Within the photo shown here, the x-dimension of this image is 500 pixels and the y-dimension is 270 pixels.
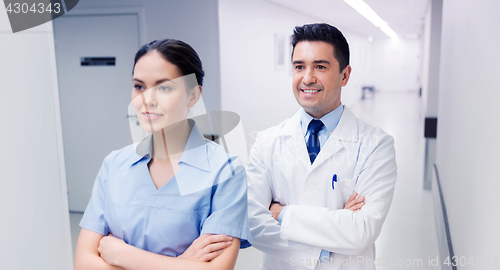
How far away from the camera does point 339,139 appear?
133cm

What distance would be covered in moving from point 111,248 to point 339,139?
0.79 metres

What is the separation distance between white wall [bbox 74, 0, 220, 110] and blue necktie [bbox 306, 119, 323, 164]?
6.13 feet

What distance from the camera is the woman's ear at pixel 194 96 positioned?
1.03 meters

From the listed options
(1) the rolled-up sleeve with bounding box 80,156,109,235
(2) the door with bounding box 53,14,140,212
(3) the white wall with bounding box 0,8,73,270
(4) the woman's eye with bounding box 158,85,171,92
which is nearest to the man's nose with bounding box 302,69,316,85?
(4) the woman's eye with bounding box 158,85,171,92

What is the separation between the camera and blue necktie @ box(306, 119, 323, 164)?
136 cm

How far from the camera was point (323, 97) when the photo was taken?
1.21 metres

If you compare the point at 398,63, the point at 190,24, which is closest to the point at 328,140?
the point at 190,24

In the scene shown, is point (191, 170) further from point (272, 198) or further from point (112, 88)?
point (112, 88)

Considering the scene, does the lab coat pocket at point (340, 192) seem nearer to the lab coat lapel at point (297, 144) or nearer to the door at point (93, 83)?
the lab coat lapel at point (297, 144)

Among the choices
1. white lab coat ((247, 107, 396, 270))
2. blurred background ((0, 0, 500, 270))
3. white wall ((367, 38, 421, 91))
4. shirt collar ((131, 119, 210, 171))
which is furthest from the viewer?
white wall ((367, 38, 421, 91))

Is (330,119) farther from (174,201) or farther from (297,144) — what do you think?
(174,201)

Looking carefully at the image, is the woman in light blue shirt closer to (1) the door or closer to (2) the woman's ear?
(2) the woman's ear

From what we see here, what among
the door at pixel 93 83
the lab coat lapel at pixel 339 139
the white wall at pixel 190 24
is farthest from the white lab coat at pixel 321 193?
the door at pixel 93 83

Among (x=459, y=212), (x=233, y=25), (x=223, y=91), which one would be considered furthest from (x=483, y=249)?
(x=233, y=25)
